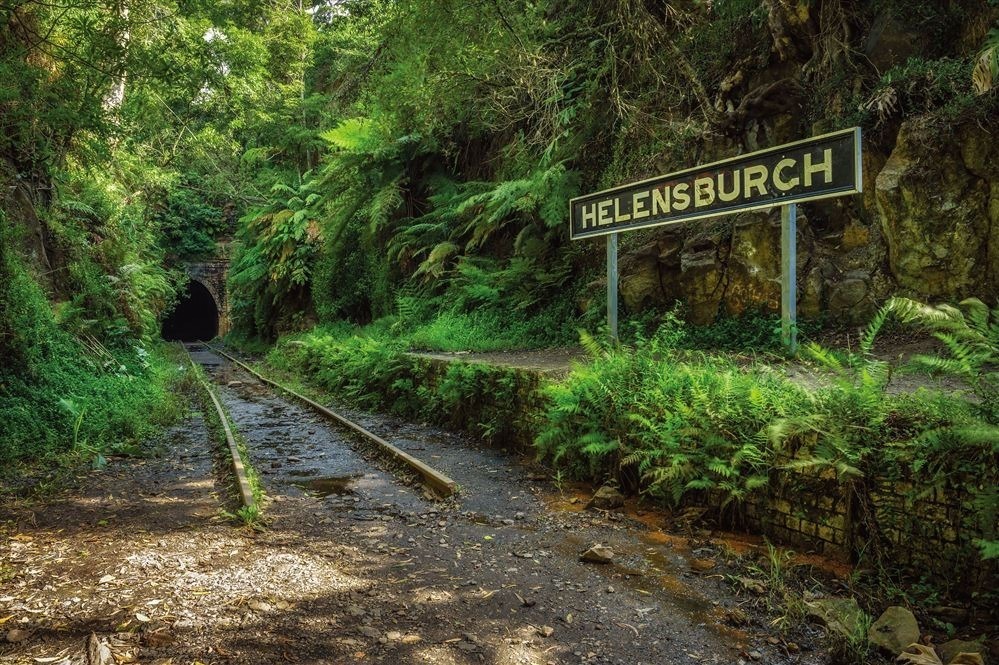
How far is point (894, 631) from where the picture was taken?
282 centimetres

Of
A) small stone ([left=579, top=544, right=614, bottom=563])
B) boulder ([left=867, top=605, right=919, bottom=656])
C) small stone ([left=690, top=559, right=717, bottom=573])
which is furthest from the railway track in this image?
boulder ([left=867, top=605, right=919, bottom=656])

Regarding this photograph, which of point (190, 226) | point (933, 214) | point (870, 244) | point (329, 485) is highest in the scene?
point (190, 226)

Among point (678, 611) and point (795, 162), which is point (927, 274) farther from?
point (678, 611)

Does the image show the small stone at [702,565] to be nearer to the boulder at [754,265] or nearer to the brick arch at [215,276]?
the boulder at [754,265]

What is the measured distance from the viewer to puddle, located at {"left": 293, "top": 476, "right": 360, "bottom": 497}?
584 cm

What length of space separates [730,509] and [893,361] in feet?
9.12

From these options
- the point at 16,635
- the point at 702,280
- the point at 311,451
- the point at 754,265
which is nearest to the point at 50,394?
the point at 311,451

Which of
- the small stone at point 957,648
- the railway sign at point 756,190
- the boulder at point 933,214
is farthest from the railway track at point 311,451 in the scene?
the boulder at point 933,214

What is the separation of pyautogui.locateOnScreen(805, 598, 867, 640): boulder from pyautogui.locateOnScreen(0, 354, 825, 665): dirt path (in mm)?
211

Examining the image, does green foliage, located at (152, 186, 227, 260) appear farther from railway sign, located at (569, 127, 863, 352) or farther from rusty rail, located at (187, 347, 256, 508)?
railway sign, located at (569, 127, 863, 352)

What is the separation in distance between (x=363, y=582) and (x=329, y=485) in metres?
2.58

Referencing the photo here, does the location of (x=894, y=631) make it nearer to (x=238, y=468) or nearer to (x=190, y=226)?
(x=238, y=468)

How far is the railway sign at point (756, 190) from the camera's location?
543cm

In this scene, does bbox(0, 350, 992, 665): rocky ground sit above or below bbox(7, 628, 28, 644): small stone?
below
